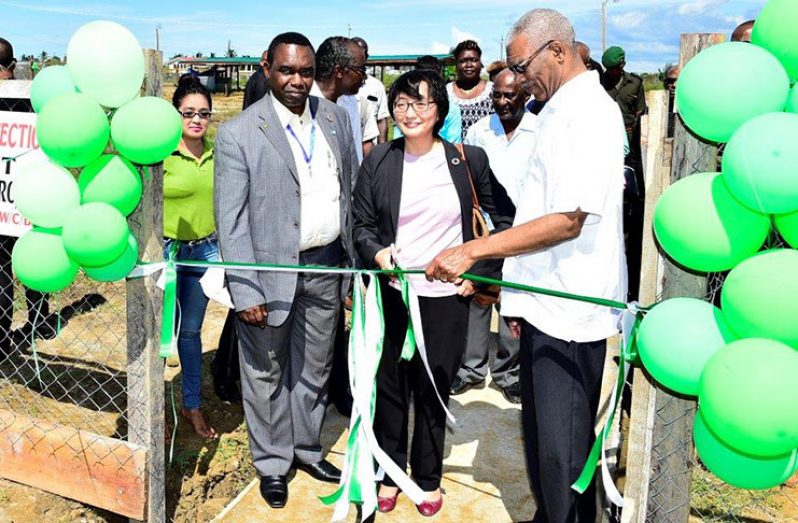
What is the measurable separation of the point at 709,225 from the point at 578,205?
44cm

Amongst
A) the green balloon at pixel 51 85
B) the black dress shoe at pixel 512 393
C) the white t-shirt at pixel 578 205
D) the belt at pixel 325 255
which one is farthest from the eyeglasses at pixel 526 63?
the black dress shoe at pixel 512 393

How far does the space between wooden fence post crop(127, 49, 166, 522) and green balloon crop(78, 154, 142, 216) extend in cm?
17

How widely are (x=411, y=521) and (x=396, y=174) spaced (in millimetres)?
1628

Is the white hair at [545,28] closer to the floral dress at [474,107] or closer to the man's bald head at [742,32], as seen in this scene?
the man's bald head at [742,32]

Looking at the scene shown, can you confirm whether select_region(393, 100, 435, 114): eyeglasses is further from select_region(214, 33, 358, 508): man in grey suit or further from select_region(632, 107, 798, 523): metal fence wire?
select_region(632, 107, 798, 523): metal fence wire

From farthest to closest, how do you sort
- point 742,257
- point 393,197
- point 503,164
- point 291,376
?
point 503,164 < point 291,376 < point 393,197 < point 742,257

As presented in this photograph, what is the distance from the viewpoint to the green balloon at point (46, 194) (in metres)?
2.56

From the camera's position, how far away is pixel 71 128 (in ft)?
8.13

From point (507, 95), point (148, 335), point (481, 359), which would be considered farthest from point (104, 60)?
point (481, 359)

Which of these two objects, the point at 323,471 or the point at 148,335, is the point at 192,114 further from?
the point at 323,471

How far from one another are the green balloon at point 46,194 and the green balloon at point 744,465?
231 cm

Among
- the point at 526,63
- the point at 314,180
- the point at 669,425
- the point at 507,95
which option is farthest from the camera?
the point at 507,95

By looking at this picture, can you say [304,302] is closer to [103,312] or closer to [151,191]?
[151,191]

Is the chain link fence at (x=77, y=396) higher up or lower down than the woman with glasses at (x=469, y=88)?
lower down
